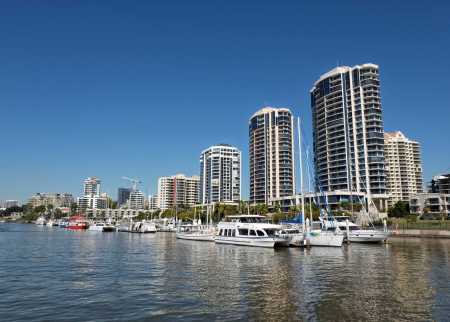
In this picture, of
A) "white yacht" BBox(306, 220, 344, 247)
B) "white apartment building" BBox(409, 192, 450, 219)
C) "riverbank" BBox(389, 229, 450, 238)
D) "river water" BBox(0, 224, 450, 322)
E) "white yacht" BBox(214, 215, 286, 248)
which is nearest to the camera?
"river water" BBox(0, 224, 450, 322)

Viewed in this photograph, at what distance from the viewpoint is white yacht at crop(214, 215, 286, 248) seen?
6894cm

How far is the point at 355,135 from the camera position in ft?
609

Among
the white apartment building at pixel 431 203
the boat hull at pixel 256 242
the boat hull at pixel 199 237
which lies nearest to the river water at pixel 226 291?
the boat hull at pixel 256 242

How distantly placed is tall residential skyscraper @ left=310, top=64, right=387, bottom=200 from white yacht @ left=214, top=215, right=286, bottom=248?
104784mm

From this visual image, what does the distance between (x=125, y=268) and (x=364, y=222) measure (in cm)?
10375

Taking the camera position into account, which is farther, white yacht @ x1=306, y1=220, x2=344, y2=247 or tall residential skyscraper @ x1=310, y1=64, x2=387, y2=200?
tall residential skyscraper @ x1=310, y1=64, x2=387, y2=200

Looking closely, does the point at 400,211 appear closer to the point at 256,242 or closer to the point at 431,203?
the point at 431,203

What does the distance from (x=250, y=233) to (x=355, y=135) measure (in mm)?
130282

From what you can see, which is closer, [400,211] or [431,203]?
[400,211]

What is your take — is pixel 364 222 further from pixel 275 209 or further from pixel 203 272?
pixel 203 272

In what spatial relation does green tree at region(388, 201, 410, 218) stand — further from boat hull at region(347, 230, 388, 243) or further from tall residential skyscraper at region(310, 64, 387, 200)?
boat hull at region(347, 230, 388, 243)

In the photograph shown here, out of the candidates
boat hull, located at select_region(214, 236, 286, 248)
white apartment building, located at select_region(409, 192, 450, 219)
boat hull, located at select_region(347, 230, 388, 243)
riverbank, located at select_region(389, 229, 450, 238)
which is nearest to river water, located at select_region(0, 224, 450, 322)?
boat hull, located at select_region(214, 236, 286, 248)

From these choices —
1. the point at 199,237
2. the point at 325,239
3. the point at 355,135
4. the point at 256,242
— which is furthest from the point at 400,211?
the point at 256,242

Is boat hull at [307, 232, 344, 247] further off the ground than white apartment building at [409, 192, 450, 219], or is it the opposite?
white apartment building at [409, 192, 450, 219]
